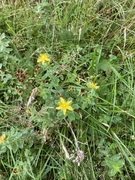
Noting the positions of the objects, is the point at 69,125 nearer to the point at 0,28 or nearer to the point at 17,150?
the point at 17,150

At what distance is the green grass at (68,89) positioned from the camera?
1.47 meters

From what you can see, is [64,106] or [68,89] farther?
[68,89]

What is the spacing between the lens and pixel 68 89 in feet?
5.32

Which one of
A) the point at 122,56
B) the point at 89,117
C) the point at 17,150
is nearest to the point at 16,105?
the point at 17,150

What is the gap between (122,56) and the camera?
1.77 metres

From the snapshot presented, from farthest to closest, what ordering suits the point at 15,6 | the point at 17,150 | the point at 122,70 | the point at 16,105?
the point at 15,6, the point at 122,70, the point at 16,105, the point at 17,150

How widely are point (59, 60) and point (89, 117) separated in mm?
347

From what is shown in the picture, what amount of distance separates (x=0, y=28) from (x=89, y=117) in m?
0.68

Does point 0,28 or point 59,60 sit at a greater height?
point 0,28

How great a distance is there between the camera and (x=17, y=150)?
1.50 m

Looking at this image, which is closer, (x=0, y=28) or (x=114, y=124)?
(x=114, y=124)

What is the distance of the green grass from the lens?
1475 mm

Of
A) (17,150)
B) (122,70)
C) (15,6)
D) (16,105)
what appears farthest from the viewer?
(15,6)

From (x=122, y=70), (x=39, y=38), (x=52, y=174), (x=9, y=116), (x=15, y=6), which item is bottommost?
(x=52, y=174)
